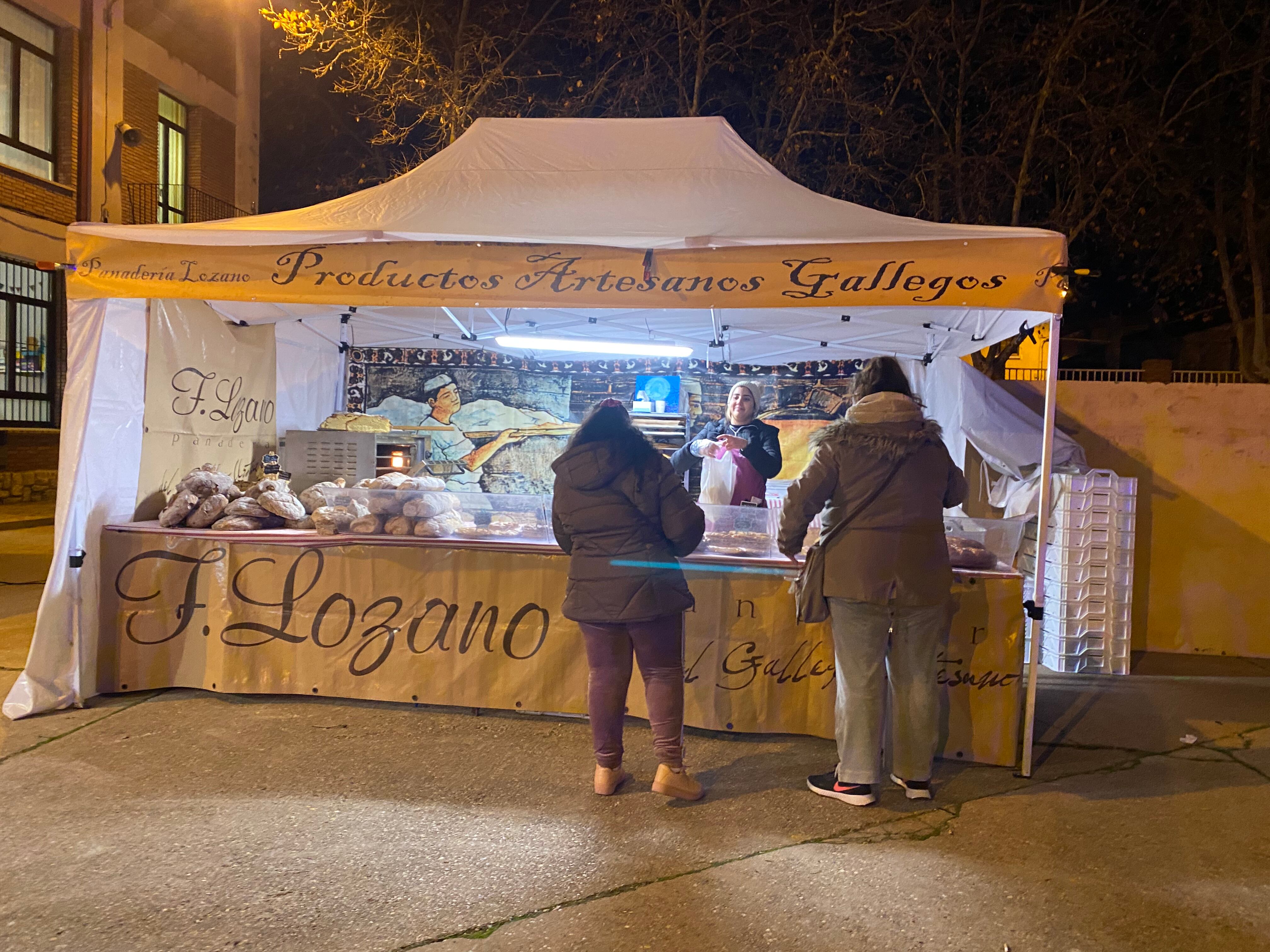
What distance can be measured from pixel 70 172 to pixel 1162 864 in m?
18.9

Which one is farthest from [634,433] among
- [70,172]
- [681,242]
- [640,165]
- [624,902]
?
[70,172]

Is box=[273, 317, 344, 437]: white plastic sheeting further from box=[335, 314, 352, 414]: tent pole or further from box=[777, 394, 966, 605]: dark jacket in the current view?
box=[777, 394, 966, 605]: dark jacket

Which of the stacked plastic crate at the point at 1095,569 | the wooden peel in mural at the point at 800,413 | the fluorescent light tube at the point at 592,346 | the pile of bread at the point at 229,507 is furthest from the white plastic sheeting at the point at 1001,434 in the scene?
the pile of bread at the point at 229,507

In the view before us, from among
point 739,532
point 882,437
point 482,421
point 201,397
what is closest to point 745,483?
point 739,532

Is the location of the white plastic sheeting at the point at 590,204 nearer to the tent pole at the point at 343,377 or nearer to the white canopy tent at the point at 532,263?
the white canopy tent at the point at 532,263

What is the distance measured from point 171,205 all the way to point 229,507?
16.0 meters

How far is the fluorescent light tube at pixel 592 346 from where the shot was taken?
24.3 feet

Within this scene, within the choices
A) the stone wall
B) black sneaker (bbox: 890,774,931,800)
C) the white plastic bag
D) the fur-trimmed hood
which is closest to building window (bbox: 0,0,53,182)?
the stone wall

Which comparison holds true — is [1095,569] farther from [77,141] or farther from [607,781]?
[77,141]

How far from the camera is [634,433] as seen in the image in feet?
12.9

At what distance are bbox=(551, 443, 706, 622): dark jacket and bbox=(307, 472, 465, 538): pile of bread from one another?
1.55 meters

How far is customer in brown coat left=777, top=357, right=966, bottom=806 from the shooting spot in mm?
3896

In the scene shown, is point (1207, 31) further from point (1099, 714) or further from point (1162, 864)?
point (1162, 864)

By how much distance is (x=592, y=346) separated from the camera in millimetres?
7520
